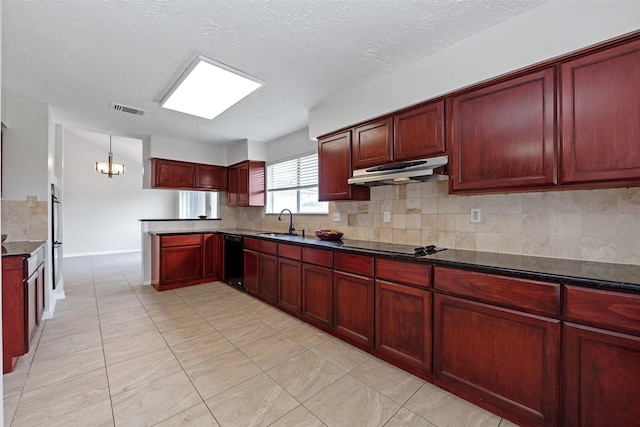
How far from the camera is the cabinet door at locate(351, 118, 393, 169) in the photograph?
250cm

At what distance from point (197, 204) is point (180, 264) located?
3336 mm

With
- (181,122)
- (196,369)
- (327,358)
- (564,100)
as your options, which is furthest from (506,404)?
(181,122)

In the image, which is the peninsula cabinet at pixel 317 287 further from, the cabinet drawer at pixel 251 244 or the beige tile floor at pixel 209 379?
the cabinet drawer at pixel 251 244

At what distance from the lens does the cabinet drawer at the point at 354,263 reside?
2334mm

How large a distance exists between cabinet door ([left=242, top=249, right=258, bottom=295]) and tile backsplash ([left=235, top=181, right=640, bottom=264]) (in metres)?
1.51

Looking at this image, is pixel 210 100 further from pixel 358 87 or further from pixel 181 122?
pixel 358 87

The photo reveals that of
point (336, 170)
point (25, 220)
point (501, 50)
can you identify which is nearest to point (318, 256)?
point (336, 170)

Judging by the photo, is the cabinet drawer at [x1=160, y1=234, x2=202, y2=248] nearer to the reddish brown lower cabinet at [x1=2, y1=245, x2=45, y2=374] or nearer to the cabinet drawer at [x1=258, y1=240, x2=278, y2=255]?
the cabinet drawer at [x1=258, y1=240, x2=278, y2=255]

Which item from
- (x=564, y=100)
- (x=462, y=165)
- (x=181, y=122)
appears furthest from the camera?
(x=181, y=122)

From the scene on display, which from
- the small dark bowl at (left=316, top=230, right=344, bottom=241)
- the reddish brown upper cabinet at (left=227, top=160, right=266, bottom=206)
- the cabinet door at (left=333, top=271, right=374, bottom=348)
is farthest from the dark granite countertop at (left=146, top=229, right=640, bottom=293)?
the reddish brown upper cabinet at (left=227, top=160, right=266, bottom=206)

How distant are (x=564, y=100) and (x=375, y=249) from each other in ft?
5.17

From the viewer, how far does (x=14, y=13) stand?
67.9 inches

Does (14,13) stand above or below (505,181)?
above

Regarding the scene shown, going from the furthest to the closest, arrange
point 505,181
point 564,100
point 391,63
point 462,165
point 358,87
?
point 358,87 < point 391,63 < point 462,165 < point 505,181 < point 564,100
